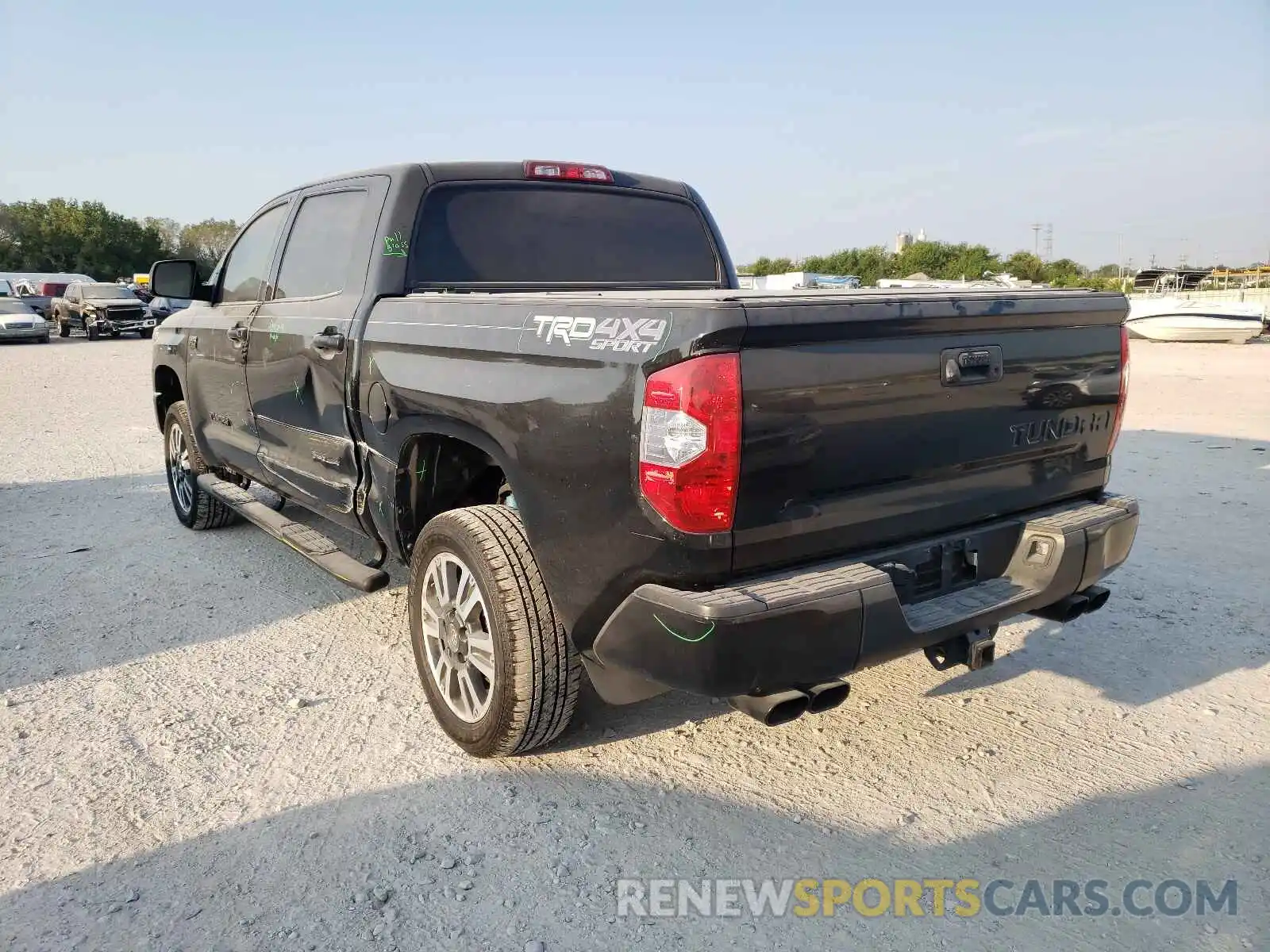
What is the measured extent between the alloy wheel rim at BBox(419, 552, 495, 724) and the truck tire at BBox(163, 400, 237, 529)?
118 inches

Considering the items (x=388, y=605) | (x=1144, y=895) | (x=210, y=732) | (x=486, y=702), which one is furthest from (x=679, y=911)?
(x=388, y=605)

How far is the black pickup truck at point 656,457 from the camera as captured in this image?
2.32 meters

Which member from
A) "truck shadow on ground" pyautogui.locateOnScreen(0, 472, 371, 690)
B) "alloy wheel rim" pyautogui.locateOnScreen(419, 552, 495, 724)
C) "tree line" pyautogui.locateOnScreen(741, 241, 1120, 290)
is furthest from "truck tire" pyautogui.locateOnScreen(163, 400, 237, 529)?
"tree line" pyautogui.locateOnScreen(741, 241, 1120, 290)

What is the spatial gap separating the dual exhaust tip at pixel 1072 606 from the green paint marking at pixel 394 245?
2.73 m

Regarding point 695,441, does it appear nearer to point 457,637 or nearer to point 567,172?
point 457,637

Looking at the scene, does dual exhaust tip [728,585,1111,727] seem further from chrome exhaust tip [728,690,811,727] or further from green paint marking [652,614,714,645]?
green paint marking [652,614,714,645]

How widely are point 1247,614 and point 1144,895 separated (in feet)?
8.20

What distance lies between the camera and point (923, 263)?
52906 mm

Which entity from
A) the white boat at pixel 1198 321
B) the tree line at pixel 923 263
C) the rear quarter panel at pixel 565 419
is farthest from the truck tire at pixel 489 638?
→ the tree line at pixel 923 263

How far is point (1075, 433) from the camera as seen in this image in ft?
10.3

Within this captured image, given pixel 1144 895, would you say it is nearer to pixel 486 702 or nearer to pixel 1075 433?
pixel 1075 433

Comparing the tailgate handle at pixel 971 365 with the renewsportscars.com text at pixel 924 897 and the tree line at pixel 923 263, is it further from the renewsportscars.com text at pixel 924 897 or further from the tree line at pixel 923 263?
the tree line at pixel 923 263

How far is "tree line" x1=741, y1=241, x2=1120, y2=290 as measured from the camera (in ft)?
161

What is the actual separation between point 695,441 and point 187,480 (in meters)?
4.89
